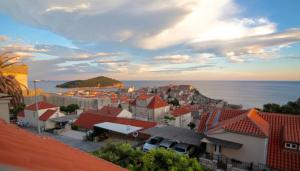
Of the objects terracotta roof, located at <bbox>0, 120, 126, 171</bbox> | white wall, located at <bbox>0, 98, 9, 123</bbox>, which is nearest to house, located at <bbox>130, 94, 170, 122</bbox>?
white wall, located at <bbox>0, 98, 9, 123</bbox>

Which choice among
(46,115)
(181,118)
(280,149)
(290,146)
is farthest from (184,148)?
(181,118)

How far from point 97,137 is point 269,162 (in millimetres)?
17290

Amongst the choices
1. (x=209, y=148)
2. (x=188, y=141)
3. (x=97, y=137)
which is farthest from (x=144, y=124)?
(x=209, y=148)

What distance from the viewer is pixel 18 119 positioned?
35250 millimetres

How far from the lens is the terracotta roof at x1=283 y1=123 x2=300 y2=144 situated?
10430mm

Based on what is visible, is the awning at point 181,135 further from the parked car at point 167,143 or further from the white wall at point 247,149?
the white wall at point 247,149

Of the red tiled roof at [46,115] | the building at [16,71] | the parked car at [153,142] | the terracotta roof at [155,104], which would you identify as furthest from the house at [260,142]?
the terracotta roof at [155,104]

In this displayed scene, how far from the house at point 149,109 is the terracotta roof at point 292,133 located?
114 feet

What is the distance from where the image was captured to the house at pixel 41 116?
3060 centimetres

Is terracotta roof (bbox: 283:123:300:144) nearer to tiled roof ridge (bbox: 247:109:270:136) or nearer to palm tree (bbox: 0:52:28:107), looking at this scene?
tiled roof ridge (bbox: 247:109:270:136)

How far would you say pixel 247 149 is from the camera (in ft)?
37.0

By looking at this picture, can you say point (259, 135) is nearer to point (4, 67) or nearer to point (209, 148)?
point (209, 148)

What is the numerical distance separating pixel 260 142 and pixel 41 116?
32876mm

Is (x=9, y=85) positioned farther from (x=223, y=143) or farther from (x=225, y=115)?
(x=225, y=115)
